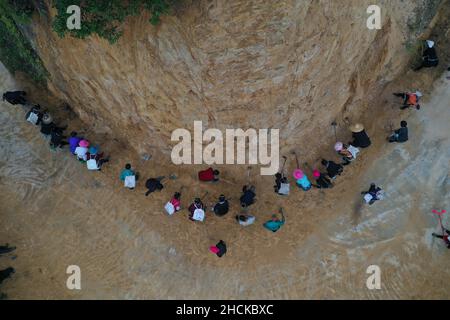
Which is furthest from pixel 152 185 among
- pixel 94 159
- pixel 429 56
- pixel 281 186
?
pixel 429 56

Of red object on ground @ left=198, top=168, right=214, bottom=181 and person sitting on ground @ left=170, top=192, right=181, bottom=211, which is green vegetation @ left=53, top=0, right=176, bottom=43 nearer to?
red object on ground @ left=198, top=168, right=214, bottom=181

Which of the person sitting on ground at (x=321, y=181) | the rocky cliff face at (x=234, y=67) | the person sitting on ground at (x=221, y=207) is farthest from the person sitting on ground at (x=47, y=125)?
the person sitting on ground at (x=321, y=181)

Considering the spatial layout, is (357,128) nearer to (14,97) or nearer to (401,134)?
(401,134)

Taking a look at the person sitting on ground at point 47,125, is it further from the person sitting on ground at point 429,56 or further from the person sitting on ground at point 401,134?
the person sitting on ground at point 429,56

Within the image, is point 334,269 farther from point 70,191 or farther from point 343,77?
point 70,191
